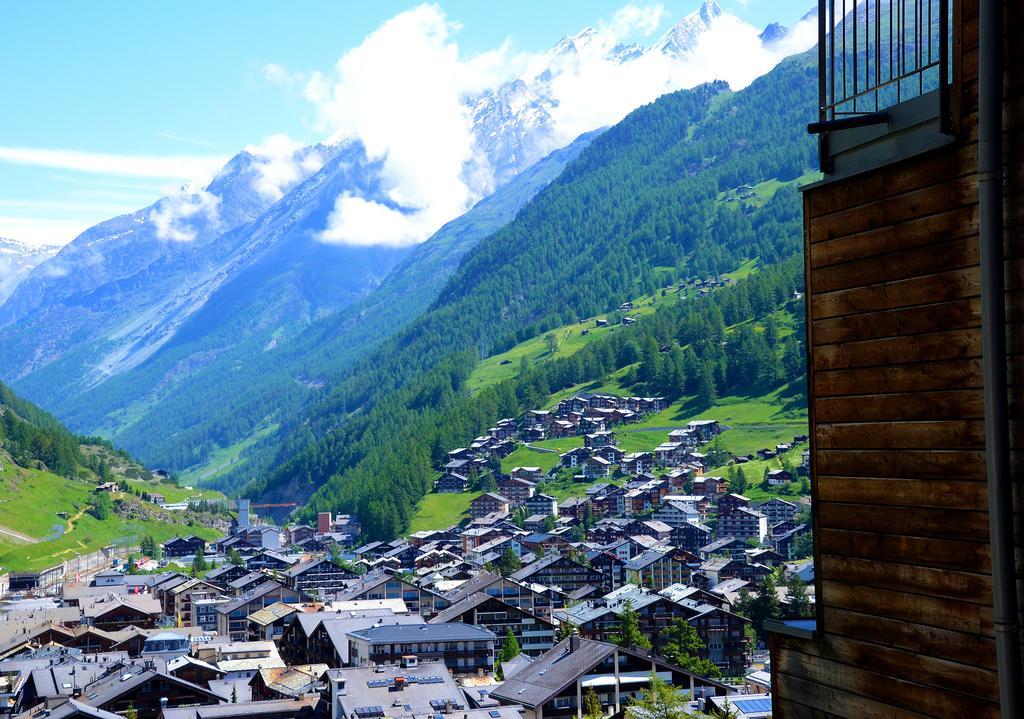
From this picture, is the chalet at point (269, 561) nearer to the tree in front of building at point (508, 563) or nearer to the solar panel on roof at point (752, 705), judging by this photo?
the tree in front of building at point (508, 563)

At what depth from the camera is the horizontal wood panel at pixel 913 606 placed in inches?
320

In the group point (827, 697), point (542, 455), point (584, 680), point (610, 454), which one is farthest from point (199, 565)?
point (827, 697)

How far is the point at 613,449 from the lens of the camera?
502ft

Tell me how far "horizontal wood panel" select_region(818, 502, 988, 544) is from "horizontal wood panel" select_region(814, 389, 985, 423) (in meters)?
0.64

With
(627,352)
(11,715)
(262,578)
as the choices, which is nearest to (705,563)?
(262,578)

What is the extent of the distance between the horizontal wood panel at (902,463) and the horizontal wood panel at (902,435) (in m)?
0.04

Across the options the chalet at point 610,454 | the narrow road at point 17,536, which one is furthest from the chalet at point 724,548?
the narrow road at point 17,536

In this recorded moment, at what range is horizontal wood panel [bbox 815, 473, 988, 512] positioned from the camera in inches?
322

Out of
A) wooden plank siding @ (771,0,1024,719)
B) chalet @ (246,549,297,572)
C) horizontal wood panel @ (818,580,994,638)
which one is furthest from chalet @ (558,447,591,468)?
horizontal wood panel @ (818,580,994,638)

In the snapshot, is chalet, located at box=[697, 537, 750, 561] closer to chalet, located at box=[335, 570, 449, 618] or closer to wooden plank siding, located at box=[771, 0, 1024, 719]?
chalet, located at box=[335, 570, 449, 618]

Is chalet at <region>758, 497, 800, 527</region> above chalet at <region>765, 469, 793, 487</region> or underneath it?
underneath

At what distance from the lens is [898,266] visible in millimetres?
8898

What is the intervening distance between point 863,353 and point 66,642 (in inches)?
3079

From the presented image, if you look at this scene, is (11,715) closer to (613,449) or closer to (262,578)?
(262,578)
